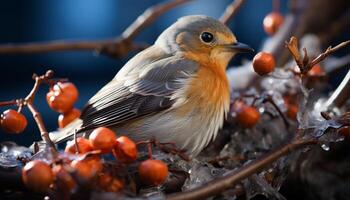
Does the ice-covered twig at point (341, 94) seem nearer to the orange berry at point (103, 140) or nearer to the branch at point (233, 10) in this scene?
the branch at point (233, 10)

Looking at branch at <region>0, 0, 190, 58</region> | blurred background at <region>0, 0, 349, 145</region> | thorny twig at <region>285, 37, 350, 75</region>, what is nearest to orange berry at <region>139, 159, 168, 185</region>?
thorny twig at <region>285, 37, 350, 75</region>

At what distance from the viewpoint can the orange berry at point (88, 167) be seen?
76.6 inches

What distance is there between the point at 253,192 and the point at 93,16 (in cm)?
504

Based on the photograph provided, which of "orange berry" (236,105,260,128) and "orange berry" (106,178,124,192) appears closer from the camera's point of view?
"orange berry" (106,178,124,192)

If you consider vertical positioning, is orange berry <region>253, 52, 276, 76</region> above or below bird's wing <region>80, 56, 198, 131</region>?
below

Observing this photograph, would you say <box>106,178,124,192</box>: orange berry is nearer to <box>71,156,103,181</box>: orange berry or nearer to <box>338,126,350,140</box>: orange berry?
<box>71,156,103,181</box>: orange berry

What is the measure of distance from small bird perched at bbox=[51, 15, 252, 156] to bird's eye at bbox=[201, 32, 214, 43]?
0.42 feet

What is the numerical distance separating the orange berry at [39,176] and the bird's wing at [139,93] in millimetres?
892

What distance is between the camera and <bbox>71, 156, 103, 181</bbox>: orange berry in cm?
194

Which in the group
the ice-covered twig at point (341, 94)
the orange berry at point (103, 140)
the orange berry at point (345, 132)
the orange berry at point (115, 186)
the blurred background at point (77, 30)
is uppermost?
the blurred background at point (77, 30)

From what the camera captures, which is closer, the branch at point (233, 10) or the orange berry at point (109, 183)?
the orange berry at point (109, 183)

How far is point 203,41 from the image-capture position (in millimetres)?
3402

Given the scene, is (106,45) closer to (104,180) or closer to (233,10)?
(233,10)

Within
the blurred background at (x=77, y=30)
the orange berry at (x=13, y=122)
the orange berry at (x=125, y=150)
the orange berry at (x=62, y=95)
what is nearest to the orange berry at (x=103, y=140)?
the orange berry at (x=125, y=150)
